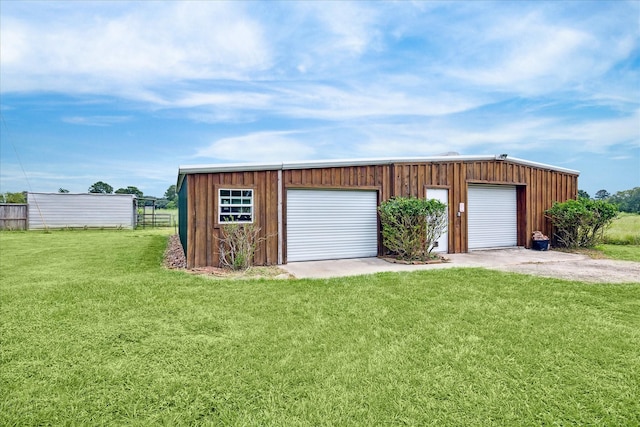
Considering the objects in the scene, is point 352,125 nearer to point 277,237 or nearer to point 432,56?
point 432,56

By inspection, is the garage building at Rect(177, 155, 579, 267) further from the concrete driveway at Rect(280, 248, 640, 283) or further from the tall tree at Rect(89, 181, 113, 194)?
the tall tree at Rect(89, 181, 113, 194)

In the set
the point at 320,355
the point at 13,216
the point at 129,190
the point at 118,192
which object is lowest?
the point at 320,355

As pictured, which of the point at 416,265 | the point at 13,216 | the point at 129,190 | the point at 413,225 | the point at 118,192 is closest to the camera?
the point at 416,265

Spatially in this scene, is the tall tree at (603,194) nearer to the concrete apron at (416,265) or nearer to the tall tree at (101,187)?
the concrete apron at (416,265)

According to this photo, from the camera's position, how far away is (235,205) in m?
7.38

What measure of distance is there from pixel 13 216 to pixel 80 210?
3111 millimetres

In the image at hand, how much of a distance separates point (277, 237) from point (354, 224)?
7.28ft

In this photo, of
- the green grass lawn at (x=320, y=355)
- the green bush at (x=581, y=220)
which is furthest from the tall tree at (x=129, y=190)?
the green bush at (x=581, y=220)

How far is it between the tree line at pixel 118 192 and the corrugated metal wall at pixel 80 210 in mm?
1417

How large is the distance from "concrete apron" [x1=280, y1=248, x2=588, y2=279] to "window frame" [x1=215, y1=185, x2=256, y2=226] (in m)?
1.49

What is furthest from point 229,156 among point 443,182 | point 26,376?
point 26,376

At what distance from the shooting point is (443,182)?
32.1ft

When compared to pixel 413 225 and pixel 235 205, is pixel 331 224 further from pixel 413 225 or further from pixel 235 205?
pixel 235 205

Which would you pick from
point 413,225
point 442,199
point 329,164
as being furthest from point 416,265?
point 329,164
